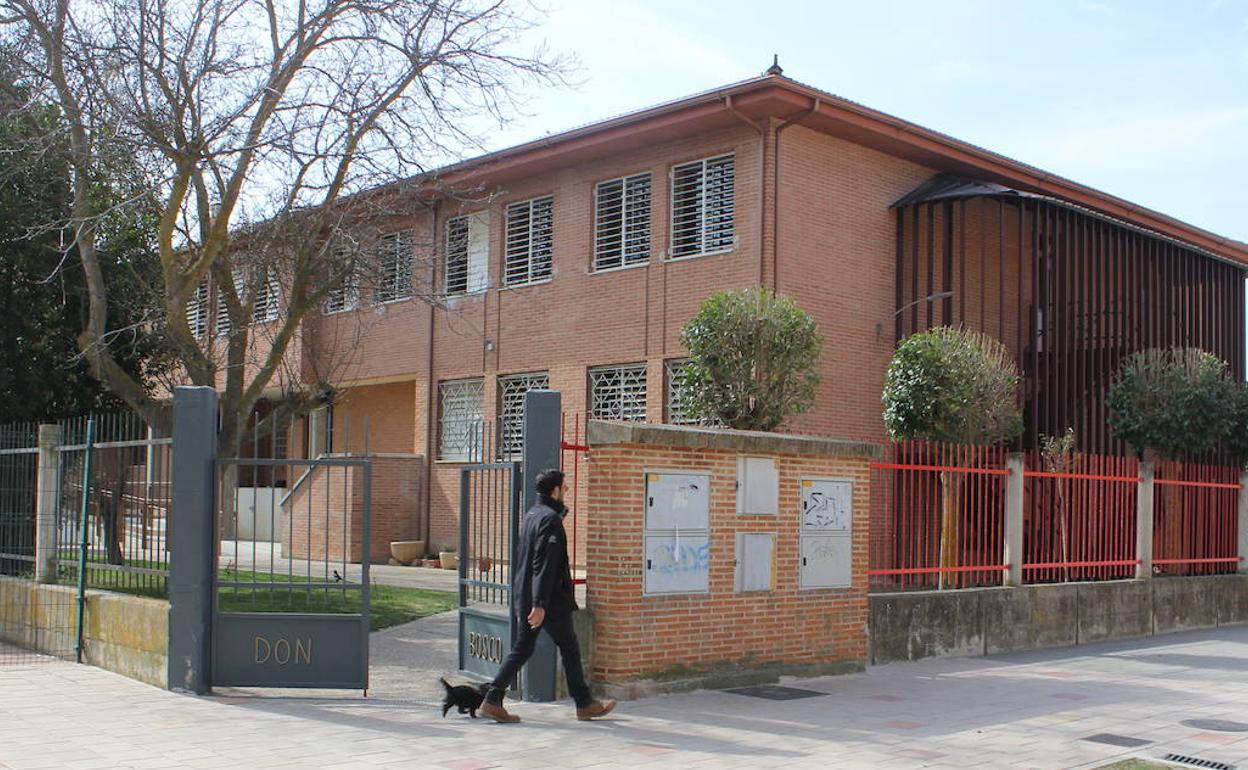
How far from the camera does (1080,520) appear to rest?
14867mm

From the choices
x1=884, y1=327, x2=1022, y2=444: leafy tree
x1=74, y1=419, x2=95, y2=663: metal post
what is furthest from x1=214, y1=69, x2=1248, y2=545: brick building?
x1=74, y1=419, x2=95, y2=663: metal post

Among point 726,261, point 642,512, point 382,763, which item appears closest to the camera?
point 382,763

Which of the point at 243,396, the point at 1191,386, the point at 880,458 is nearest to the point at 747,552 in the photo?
the point at 880,458

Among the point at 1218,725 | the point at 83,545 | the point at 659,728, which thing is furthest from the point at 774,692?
the point at 83,545

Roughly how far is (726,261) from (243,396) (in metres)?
7.51

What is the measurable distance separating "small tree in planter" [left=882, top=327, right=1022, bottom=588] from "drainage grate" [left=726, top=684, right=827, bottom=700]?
252 inches

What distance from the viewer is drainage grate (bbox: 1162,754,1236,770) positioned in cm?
767

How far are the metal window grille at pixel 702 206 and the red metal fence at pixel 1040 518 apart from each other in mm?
4384

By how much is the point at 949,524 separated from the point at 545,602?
240 inches

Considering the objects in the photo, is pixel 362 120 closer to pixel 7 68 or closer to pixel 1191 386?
pixel 7 68

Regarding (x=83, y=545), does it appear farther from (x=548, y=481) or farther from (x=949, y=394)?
(x=949, y=394)

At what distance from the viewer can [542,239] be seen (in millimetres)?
21453

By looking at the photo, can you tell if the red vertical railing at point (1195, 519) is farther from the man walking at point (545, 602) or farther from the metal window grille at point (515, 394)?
the man walking at point (545, 602)

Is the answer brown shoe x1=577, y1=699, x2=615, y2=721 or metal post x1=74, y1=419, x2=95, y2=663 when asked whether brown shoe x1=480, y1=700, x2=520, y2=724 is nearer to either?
brown shoe x1=577, y1=699, x2=615, y2=721
